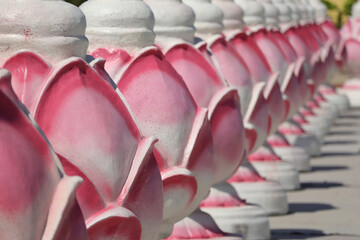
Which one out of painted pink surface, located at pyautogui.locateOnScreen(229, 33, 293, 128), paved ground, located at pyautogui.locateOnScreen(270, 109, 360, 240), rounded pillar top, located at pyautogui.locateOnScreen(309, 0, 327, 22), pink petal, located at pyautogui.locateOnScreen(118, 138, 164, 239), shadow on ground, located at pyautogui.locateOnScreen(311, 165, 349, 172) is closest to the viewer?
pink petal, located at pyautogui.locateOnScreen(118, 138, 164, 239)

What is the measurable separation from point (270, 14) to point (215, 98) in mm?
5105

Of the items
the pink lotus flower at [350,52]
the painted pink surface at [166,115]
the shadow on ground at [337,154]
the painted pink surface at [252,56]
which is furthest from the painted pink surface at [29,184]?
the pink lotus flower at [350,52]

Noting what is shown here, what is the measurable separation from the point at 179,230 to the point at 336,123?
1135 centimetres

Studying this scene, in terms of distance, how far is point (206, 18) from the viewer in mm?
6656

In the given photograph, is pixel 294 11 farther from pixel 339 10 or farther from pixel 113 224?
pixel 339 10

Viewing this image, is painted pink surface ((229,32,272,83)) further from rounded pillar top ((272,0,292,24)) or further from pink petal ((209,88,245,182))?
rounded pillar top ((272,0,292,24))

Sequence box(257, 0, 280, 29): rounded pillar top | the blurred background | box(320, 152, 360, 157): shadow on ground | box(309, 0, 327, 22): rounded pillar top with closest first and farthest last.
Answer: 1. box(257, 0, 280, 29): rounded pillar top
2. box(320, 152, 360, 157): shadow on ground
3. box(309, 0, 327, 22): rounded pillar top
4. the blurred background

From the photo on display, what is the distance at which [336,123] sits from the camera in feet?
55.6

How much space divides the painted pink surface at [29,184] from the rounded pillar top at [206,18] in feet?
11.8

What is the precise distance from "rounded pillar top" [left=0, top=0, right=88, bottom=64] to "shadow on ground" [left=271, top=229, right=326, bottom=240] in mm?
3944

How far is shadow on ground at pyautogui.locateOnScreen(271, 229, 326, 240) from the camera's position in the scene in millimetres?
7409

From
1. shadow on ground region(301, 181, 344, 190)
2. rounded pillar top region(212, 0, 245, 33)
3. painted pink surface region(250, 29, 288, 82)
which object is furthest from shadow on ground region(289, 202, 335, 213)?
rounded pillar top region(212, 0, 245, 33)

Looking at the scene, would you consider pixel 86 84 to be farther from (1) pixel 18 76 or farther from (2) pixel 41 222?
(2) pixel 41 222

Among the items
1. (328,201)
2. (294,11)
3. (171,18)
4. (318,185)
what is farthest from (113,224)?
(294,11)
